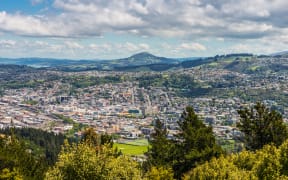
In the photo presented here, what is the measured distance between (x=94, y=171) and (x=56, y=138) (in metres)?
149

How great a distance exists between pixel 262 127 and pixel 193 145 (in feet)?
29.2

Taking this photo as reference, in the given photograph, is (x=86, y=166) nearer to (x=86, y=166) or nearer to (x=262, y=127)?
(x=86, y=166)

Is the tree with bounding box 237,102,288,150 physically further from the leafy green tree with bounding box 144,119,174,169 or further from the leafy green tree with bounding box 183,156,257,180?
the leafy green tree with bounding box 183,156,257,180

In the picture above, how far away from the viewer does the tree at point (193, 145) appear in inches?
1903

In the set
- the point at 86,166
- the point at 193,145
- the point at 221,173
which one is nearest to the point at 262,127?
the point at 193,145

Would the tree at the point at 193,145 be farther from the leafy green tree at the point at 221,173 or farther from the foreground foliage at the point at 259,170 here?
the leafy green tree at the point at 221,173

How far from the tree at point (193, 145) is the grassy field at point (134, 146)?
347 ft

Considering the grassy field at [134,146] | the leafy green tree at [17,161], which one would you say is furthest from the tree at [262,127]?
the grassy field at [134,146]

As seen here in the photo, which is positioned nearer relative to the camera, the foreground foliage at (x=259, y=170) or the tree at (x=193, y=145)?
the foreground foliage at (x=259, y=170)

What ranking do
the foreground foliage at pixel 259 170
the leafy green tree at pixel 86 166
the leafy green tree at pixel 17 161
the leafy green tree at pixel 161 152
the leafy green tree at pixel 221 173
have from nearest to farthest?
the leafy green tree at pixel 86 166 < the leafy green tree at pixel 221 173 < the foreground foliage at pixel 259 170 < the leafy green tree at pixel 17 161 < the leafy green tree at pixel 161 152

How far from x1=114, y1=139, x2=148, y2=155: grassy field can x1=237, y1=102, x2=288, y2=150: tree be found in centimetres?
11068

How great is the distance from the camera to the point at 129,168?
2652cm

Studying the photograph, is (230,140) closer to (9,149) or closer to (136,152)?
(136,152)

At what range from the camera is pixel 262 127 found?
4712cm
